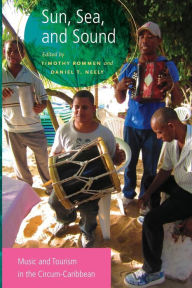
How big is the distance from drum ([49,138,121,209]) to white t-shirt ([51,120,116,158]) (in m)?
0.11

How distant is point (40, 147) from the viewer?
2.01 m

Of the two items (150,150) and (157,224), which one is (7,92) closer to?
(150,150)

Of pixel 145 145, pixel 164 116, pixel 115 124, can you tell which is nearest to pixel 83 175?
pixel 164 116

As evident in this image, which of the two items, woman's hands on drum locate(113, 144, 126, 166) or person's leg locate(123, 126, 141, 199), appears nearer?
woman's hands on drum locate(113, 144, 126, 166)

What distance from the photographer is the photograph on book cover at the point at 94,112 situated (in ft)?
4.81

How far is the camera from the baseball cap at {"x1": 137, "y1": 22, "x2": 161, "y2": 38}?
62.8 inches

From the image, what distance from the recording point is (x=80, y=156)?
153cm

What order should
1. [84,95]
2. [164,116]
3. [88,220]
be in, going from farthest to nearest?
[88,220] → [84,95] → [164,116]

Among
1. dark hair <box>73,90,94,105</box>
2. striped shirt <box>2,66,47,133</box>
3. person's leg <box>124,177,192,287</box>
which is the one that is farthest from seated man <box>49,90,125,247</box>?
person's leg <box>124,177,192,287</box>

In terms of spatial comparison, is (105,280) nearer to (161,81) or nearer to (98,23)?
(161,81)

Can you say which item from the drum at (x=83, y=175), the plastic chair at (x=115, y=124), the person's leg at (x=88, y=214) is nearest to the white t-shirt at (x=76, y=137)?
the drum at (x=83, y=175)

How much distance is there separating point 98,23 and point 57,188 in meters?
0.89

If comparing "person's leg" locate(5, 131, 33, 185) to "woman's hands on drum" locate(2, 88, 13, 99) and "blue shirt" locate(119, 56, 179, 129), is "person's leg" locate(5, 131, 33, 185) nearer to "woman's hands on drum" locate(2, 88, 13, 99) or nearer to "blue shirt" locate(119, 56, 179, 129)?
"woman's hands on drum" locate(2, 88, 13, 99)

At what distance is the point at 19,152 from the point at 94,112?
2.42ft
